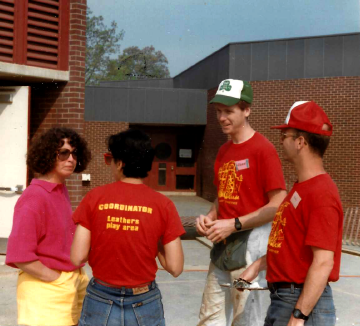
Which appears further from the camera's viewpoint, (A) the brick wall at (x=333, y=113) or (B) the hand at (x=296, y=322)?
(A) the brick wall at (x=333, y=113)

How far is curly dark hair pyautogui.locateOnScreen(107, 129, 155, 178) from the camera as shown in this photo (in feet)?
8.29

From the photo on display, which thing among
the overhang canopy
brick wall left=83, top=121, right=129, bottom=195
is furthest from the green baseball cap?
brick wall left=83, top=121, right=129, bottom=195

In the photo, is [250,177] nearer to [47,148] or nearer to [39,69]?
[47,148]

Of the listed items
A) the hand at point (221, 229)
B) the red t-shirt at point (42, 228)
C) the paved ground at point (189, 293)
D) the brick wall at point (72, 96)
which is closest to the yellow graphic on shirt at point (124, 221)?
the red t-shirt at point (42, 228)

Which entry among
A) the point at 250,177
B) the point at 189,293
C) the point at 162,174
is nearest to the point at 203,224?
the point at 250,177

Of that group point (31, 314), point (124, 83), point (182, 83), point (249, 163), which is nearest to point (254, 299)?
point (249, 163)

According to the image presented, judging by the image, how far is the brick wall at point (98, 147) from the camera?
22.1 m

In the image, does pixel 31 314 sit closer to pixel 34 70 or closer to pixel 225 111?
pixel 225 111

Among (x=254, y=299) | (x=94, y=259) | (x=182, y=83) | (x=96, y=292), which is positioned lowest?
(x=254, y=299)

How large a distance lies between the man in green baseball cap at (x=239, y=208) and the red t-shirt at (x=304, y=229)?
0.78 meters

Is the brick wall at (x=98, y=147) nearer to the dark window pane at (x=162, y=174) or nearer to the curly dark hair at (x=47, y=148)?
the dark window pane at (x=162, y=174)

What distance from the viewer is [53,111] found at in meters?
8.28

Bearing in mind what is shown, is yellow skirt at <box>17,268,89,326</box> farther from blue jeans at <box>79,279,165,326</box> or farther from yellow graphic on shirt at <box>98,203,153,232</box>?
yellow graphic on shirt at <box>98,203,153,232</box>

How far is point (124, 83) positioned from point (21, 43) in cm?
2299
